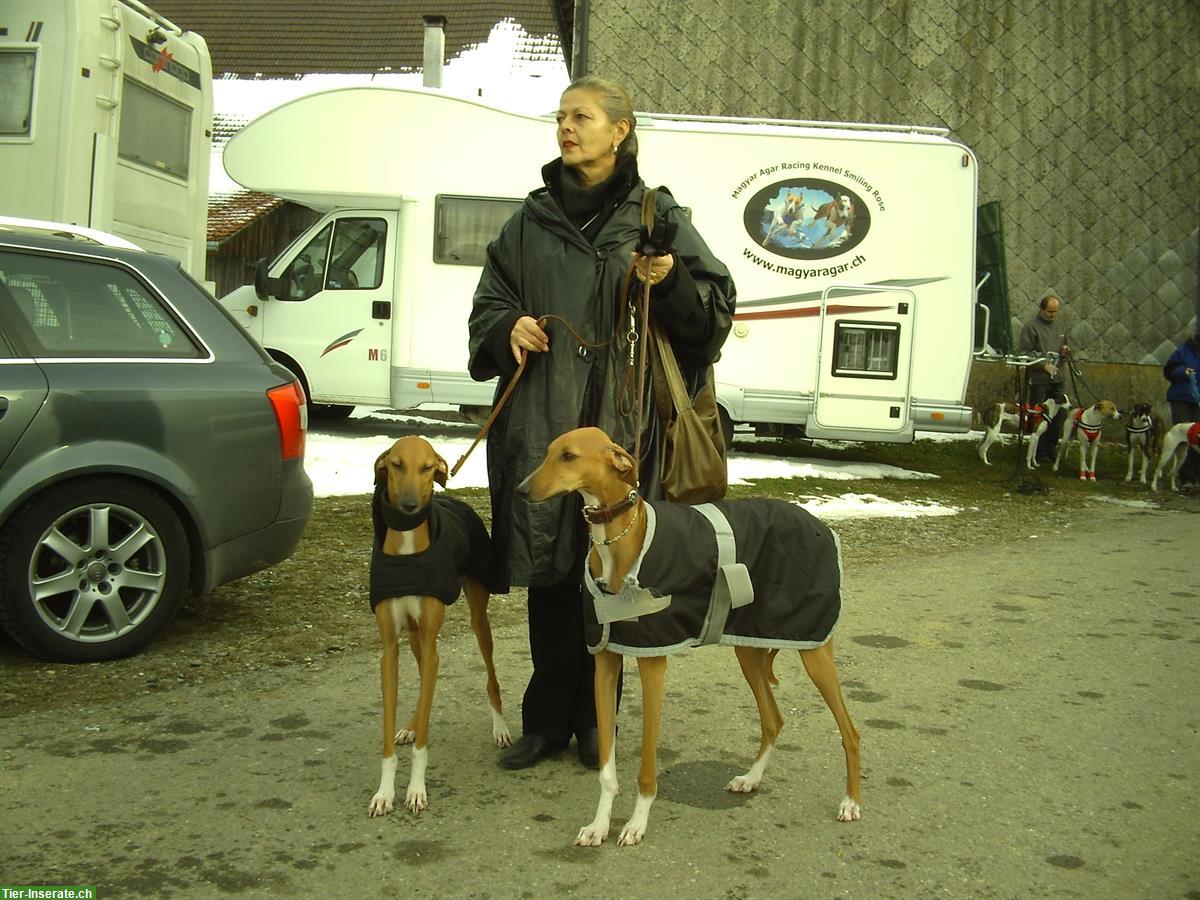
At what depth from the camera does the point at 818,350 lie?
495 inches

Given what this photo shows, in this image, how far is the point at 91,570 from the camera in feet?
16.2

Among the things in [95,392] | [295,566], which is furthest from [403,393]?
[95,392]

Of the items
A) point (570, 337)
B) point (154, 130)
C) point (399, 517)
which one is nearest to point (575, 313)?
point (570, 337)

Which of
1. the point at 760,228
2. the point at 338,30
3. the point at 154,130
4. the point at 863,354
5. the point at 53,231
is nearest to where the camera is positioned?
the point at 53,231

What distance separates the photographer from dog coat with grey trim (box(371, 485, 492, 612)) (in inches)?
140

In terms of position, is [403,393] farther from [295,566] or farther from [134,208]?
[295,566]

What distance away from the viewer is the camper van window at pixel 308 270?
13258mm

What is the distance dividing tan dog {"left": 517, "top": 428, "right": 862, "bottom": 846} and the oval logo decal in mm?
9348

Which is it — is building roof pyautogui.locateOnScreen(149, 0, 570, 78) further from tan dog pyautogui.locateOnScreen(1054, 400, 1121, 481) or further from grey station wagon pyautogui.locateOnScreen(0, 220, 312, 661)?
grey station wagon pyautogui.locateOnScreen(0, 220, 312, 661)

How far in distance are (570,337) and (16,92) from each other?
7.06 m

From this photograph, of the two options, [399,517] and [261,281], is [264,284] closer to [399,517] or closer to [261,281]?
[261,281]

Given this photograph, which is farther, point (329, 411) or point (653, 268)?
point (329, 411)

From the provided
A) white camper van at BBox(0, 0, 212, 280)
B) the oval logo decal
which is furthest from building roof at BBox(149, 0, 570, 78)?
white camper van at BBox(0, 0, 212, 280)

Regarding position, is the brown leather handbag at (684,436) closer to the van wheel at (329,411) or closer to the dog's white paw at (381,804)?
the dog's white paw at (381,804)
